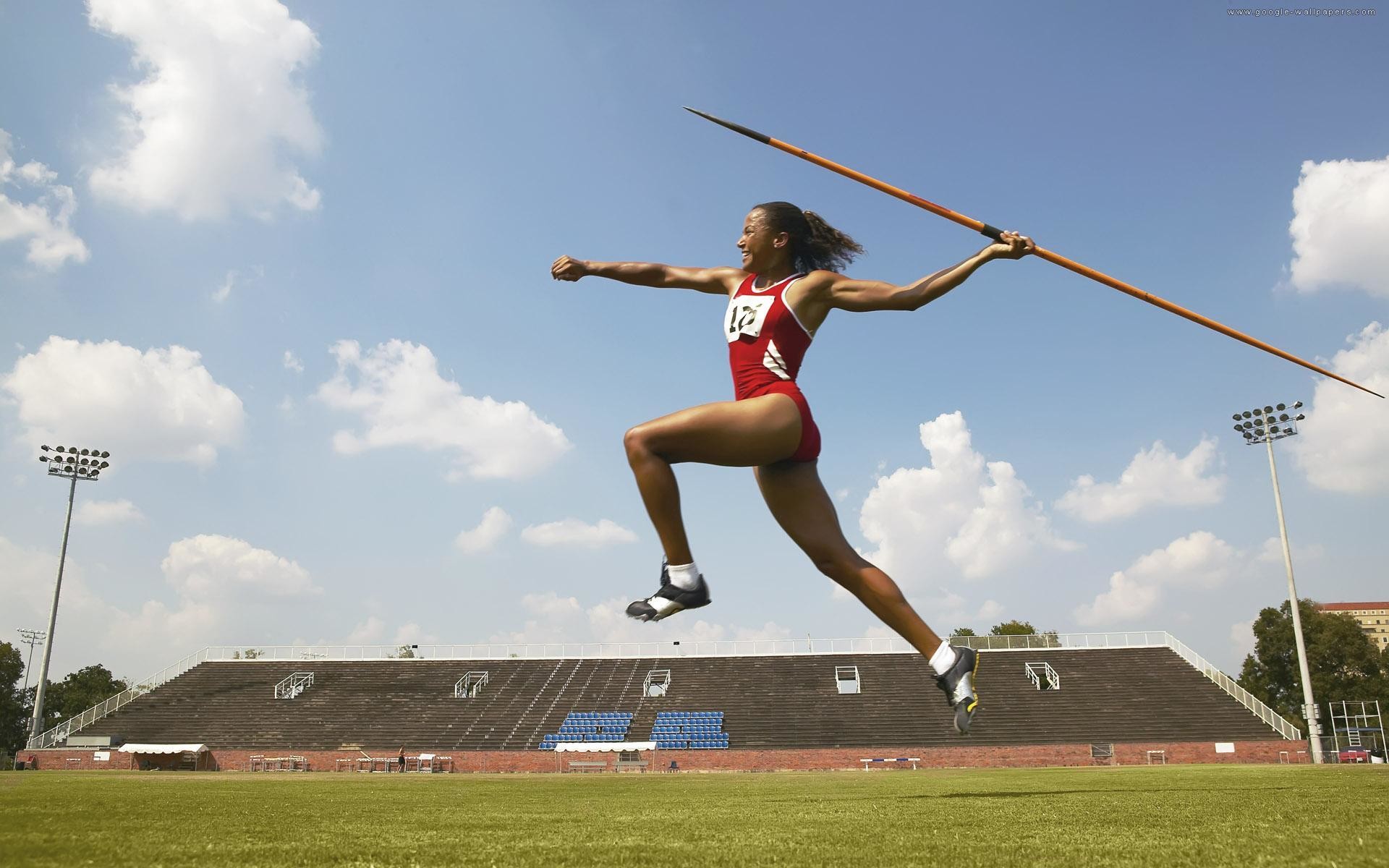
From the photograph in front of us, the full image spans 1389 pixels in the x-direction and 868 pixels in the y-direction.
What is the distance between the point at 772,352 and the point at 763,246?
2.78ft

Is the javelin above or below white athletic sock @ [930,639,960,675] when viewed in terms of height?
above

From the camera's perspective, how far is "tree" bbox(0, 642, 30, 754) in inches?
2432

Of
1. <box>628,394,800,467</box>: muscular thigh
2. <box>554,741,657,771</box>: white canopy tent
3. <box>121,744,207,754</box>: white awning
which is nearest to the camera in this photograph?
<box>628,394,800,467</box>: muscular thigh

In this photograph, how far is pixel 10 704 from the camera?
6234cm

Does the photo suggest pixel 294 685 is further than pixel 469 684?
Yes

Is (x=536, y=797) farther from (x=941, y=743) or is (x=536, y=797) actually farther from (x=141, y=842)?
(x=941, y=743)

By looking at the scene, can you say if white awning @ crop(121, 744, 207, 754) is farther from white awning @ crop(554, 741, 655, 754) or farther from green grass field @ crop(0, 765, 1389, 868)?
green grass field @ crop(0, 765, 1389, 868)

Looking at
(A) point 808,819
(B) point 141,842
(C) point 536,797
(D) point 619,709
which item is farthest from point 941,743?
(B) point 141,842

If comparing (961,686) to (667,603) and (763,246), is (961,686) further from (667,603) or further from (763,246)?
(763,246)

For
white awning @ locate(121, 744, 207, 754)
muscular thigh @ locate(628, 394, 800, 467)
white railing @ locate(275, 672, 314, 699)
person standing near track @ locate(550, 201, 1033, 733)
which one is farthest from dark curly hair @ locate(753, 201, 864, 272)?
white railing @ locate(275, 672, 314, 699)

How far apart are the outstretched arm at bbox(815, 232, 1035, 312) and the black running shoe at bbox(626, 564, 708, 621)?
5.72 ft

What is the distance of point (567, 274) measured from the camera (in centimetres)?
603

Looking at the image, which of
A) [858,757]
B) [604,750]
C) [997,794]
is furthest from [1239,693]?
[997,794]

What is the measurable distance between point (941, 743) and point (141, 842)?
35.3 metres
